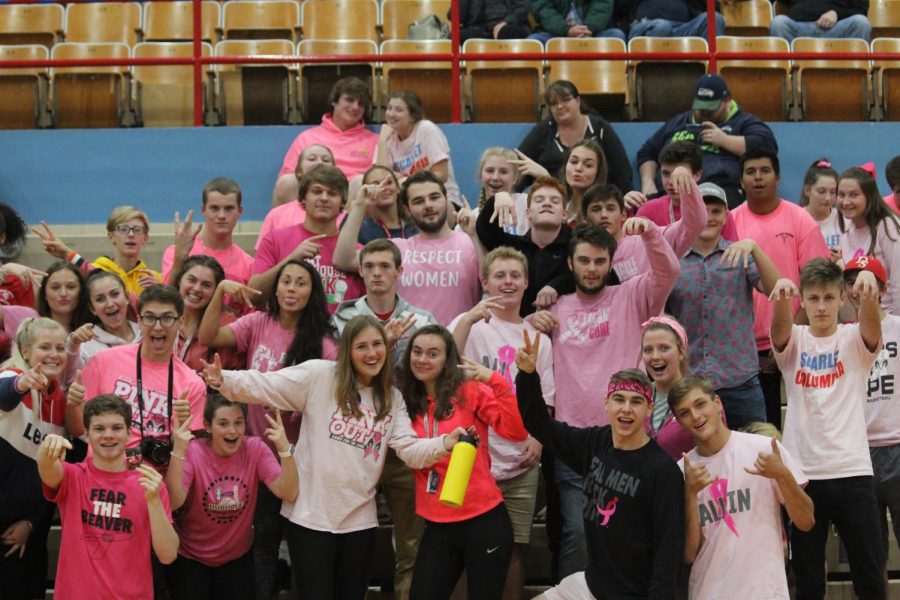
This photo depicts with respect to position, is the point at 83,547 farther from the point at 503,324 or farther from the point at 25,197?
the point at 25,197

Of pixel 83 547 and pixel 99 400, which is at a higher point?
pixel 99 400

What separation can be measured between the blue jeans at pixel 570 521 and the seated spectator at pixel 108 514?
67.4 inches

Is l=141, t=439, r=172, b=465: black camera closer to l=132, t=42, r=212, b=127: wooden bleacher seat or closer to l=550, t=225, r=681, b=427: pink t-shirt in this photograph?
l=550, t=225, r=681, b=427: pink t-shirt

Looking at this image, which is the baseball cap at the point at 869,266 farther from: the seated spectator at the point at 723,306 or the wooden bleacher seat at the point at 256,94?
the wooden bleacher seat at the point at 256,94

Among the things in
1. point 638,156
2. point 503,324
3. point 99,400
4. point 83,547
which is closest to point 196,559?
point 83,547

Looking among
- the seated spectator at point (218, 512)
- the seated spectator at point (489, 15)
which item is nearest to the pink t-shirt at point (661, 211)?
the seated spectator at point (218, 512)

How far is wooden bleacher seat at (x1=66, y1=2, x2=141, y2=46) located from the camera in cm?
1044

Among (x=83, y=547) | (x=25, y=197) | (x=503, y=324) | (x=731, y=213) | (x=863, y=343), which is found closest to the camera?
(x=83, y=547)

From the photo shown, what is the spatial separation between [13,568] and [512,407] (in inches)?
92.2

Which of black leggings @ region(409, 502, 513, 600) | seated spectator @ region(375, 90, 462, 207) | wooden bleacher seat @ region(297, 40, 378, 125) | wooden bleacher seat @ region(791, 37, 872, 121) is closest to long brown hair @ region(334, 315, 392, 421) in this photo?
black leggings @ region(409, 502, 513, 600)

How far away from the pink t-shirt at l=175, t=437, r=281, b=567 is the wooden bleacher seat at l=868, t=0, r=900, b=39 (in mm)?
7259

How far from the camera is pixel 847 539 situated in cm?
520

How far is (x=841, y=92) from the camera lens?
9.20 m

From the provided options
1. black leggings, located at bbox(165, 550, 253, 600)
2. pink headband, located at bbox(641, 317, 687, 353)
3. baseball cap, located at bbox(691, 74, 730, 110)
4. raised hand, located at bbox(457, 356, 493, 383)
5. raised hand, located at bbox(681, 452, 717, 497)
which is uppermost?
baseball cap, located at bbox(691, 74, 730, 110)
